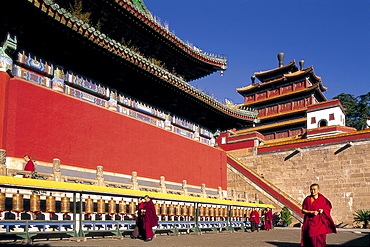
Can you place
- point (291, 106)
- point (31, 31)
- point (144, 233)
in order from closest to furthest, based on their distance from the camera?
1. point (144, 233)
2. point (31, 31)
3. point (291, 106)

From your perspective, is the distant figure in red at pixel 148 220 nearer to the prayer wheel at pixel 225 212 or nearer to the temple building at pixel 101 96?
the temple building at pixel 101 96

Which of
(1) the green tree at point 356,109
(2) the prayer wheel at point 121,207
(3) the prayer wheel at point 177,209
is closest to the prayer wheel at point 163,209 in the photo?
(3) the prayer wheel at point 177,209

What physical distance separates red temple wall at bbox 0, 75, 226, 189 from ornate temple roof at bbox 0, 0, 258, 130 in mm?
1238

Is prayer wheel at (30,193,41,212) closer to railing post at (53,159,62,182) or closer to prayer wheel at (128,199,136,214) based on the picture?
railing post at (53,159,62,182)

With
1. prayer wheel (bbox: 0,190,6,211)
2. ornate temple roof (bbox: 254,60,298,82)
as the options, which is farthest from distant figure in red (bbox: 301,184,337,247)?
ornate temple roof (bbox: 254,60,298,82)

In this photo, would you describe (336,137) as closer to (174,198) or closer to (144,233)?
(174,198)

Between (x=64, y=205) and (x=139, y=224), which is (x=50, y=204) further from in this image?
(x=139, y=224)

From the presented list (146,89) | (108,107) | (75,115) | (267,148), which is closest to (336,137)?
(267,148)

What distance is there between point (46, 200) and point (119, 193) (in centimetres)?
165

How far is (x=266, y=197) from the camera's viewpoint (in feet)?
76.9

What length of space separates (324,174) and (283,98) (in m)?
15.9

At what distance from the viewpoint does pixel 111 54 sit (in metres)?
12.3

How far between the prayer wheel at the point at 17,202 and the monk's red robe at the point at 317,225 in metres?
5.35

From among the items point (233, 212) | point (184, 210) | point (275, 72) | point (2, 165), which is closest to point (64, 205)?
point (2, 165)
